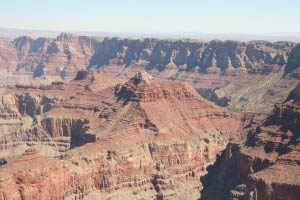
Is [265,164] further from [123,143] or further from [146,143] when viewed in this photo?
[123,143]

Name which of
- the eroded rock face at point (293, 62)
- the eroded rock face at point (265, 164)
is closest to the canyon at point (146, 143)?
the eroded rock face at point (265, 164)

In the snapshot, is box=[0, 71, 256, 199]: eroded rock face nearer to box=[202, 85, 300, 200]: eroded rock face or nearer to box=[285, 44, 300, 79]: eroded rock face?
box=[202, 85, 300, 200]: eroded rock face

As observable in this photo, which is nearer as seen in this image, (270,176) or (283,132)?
(270,176)

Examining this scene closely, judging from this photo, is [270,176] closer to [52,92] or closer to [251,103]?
[251,103]

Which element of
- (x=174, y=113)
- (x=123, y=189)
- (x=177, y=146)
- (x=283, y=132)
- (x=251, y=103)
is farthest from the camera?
(x=251, y=103)

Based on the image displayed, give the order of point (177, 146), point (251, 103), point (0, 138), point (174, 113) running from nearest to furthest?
1. point (177, 146)
2. point (174, 113)
3. point (0, 138)
4. point (251, 103)

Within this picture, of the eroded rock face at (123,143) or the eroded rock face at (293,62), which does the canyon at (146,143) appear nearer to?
the eroded rock face at (123,143)

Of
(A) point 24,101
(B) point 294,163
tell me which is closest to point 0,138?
(A) point 24,101

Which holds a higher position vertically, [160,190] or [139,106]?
[139,106]
